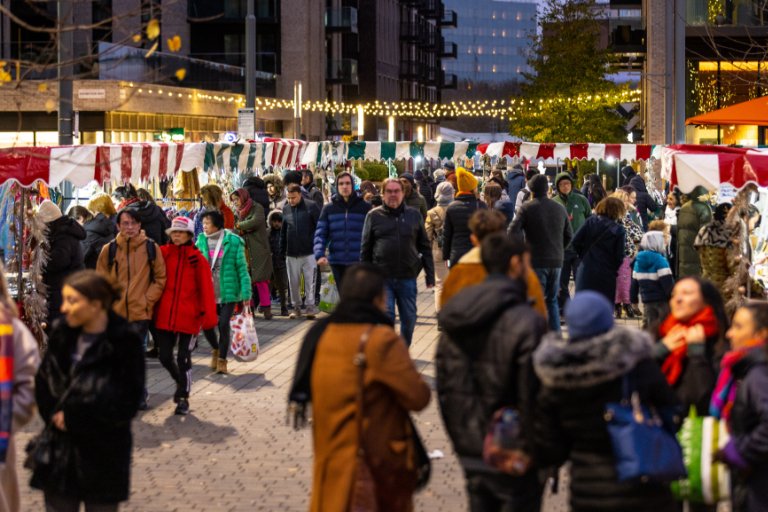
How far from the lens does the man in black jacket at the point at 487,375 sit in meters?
5.81

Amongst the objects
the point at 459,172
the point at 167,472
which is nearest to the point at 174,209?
the point at 459,172

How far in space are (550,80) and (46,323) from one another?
132 ft

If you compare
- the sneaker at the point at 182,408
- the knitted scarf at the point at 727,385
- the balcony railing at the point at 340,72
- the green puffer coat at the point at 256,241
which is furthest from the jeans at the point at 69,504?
the balcony railing at the point at 340,72

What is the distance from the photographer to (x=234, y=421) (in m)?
11.2

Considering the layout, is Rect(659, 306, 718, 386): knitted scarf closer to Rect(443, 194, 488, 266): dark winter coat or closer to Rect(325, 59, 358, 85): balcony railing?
Rect(443, 194, 488, 266): dark winter coat

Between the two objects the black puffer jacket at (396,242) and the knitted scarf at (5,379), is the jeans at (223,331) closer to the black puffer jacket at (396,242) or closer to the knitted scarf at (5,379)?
the black puffer jacket at (396,242)

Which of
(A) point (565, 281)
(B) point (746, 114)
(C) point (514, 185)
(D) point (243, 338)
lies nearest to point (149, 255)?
(D) point (243, 338)

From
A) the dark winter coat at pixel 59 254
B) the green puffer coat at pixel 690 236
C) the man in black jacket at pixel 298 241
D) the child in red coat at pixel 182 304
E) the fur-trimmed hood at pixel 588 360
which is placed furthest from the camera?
the man in black jacket at pixel 298 241

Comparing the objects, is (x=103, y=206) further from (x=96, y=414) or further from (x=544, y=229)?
(x=96, y=414)

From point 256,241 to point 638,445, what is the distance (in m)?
12.4

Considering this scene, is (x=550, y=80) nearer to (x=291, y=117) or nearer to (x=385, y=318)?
(x=291, y=117)

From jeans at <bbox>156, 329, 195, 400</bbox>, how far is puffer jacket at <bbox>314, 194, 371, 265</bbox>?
3.09 meters

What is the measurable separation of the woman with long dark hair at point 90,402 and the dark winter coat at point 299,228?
1113cm

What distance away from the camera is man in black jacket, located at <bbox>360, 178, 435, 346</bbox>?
12.8m
